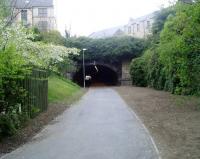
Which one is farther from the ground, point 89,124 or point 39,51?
point 39,51

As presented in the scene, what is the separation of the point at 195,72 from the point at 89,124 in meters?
7.16

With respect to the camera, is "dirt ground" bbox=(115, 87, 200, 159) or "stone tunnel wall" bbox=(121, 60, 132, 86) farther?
"stone tunnel wall" bbox=(121, 60, 132, 86)

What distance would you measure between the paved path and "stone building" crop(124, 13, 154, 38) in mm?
58643

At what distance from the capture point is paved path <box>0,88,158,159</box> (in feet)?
36.8

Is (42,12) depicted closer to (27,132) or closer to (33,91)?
(33,91)

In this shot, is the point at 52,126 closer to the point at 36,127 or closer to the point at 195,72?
the point at 36,127

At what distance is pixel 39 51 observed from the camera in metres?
29.4

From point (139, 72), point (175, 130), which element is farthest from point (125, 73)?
point (175, 130)

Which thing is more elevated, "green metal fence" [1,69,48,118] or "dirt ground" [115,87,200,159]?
"green metal fence" [1,69,48,118]

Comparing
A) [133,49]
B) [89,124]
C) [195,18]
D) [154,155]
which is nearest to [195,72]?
[195,18]

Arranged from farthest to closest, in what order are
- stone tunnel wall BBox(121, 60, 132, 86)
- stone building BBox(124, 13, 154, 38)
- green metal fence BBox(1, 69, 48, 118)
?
stone building BBox(124, 13, 154, 38)
stone tunnel wall BBox(121, 60, 132, 86)
green metal fence BBox(1, 69, 48, 118)

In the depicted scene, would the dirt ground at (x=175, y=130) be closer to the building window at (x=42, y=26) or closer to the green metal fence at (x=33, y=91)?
the green metal fence at (x=33, y=91)

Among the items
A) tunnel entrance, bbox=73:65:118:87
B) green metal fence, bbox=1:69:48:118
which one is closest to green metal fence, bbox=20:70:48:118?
green metal fence, bbox=1:69:48:118

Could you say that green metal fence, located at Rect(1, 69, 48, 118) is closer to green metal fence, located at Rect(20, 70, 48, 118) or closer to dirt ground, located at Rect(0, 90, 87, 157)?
green metal fence, located at Rect(20, 70, 48, 118)
